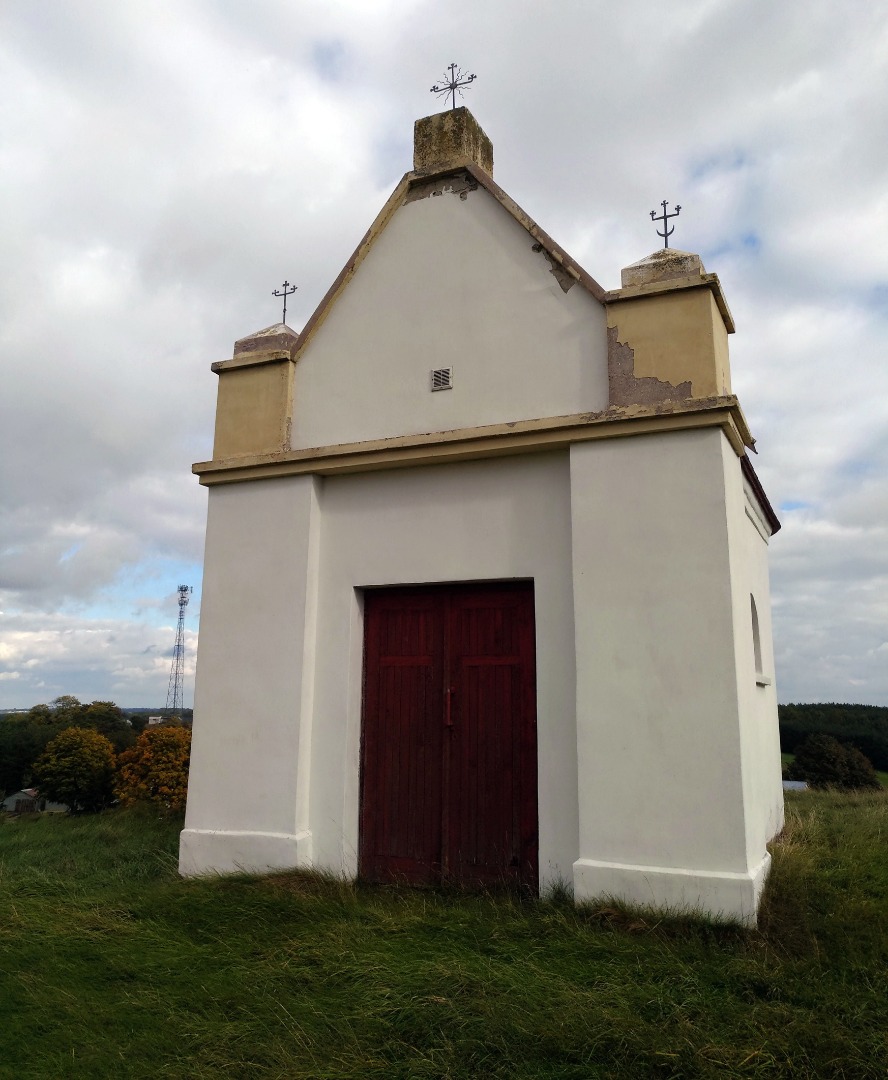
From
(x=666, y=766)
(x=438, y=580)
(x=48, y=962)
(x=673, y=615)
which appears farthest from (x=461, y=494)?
(x=48, y=962)


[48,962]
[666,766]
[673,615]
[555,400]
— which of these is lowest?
[48,962]

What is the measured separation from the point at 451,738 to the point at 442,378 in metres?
3.16

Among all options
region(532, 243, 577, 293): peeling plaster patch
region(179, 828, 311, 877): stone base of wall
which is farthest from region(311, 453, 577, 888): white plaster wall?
region(532, 243, 577, 293): peeling plaster patch

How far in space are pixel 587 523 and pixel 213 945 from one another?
4046 millimetres

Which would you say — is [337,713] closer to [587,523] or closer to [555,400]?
[587,523]

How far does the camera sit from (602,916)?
18.6ft

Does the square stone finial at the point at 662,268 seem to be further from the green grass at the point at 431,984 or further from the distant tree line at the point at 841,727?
the distant tree line at the point at 841,727

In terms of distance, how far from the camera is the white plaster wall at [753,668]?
614 cm

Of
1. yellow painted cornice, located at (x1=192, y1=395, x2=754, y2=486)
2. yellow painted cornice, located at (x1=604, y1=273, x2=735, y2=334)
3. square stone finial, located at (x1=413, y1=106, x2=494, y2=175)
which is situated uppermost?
square stone finial, located at (x1=413, y1=106, x2=494, y2=175)

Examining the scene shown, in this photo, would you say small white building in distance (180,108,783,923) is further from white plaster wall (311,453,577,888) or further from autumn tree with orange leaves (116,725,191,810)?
autumn tree with orange leaves (116,725,191,810)

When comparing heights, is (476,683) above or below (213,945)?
above

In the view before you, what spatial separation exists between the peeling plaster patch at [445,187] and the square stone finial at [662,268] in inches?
73.8

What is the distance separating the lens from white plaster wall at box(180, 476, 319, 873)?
7.33m

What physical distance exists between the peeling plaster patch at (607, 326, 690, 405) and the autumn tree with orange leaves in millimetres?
11364
